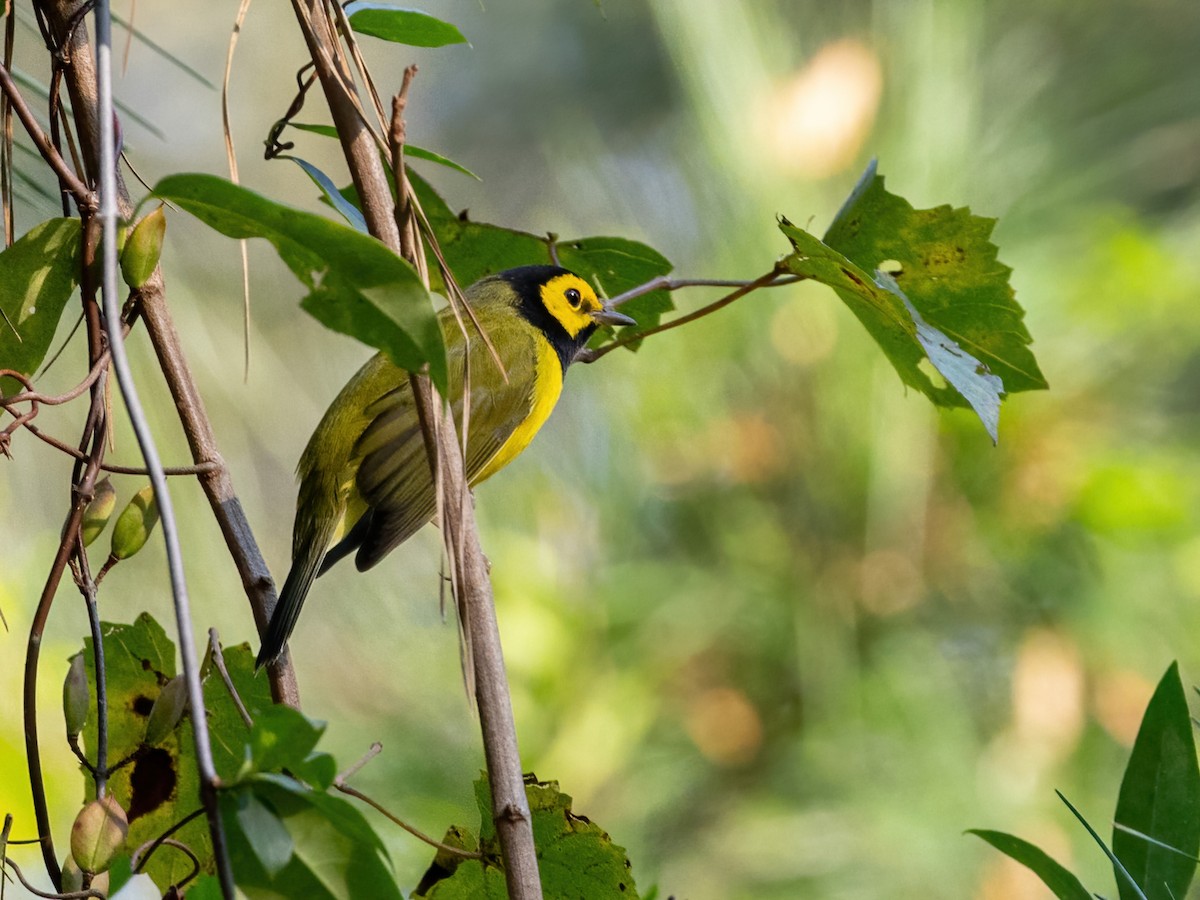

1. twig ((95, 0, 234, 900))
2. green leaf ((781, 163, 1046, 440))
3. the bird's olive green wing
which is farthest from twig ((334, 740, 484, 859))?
the bird's olive green wing

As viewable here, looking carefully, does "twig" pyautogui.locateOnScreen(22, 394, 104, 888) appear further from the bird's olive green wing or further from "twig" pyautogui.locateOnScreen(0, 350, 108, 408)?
the bird's olive green wing

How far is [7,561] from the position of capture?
4.35ft

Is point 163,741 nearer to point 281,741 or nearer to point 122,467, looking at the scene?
point 122,467

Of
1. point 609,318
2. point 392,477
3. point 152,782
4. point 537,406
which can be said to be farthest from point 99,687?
point 609,318

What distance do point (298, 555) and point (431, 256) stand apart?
0.39 meters

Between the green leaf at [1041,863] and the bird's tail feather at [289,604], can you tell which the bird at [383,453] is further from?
the green leaf at [1041,863]

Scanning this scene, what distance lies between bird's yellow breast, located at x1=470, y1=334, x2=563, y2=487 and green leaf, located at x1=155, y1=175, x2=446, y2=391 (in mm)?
944

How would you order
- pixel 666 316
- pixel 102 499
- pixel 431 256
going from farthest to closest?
1. pixel 666 316
2. pixel 431 256
3. pixel 102 499

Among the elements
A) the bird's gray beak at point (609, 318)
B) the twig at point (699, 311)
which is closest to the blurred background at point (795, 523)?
the bird's gray beak at point (609, 318)

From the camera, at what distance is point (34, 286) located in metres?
0.56

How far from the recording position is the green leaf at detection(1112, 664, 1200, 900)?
1.82 feet

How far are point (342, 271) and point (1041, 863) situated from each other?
41 centimetres

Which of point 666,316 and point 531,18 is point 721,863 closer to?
point 666,316

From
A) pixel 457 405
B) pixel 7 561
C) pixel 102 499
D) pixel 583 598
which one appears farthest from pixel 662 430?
pixel 102 499
